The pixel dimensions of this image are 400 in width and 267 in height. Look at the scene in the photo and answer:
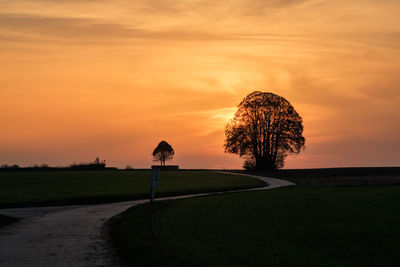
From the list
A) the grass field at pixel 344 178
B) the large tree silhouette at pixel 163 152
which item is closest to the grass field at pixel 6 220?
the grass field at pixel 344 178

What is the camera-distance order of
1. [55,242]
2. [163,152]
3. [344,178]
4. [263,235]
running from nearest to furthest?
[55,242] → [263,235] → [344,178] → [163,152]

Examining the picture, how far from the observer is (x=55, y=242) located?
60.2ft

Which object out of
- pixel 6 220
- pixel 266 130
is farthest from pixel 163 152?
pixel 6 220

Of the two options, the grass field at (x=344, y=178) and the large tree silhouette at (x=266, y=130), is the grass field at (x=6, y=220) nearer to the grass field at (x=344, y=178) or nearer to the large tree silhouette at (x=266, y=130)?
the grass field at (x=344, y=178)

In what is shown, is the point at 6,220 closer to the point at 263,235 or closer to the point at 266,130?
the point at 263,235

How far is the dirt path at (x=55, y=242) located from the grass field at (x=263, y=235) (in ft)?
3.29

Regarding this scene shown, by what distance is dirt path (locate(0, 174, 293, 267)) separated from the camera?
48.3 ft

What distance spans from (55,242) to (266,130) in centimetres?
7097

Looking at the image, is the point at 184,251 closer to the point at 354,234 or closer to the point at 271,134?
the point at 354,234

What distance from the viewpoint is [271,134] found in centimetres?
8712

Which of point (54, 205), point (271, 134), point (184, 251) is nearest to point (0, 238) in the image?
point (184, 251)

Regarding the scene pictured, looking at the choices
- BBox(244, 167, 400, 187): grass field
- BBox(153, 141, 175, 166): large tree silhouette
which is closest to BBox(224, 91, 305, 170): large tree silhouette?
BBox(244, 167, 400, 187): grass field

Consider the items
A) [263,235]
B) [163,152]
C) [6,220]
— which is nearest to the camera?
[263,235]

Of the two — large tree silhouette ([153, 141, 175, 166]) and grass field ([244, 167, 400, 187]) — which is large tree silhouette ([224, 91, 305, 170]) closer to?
grass field ([244, 167, 400, 187])
